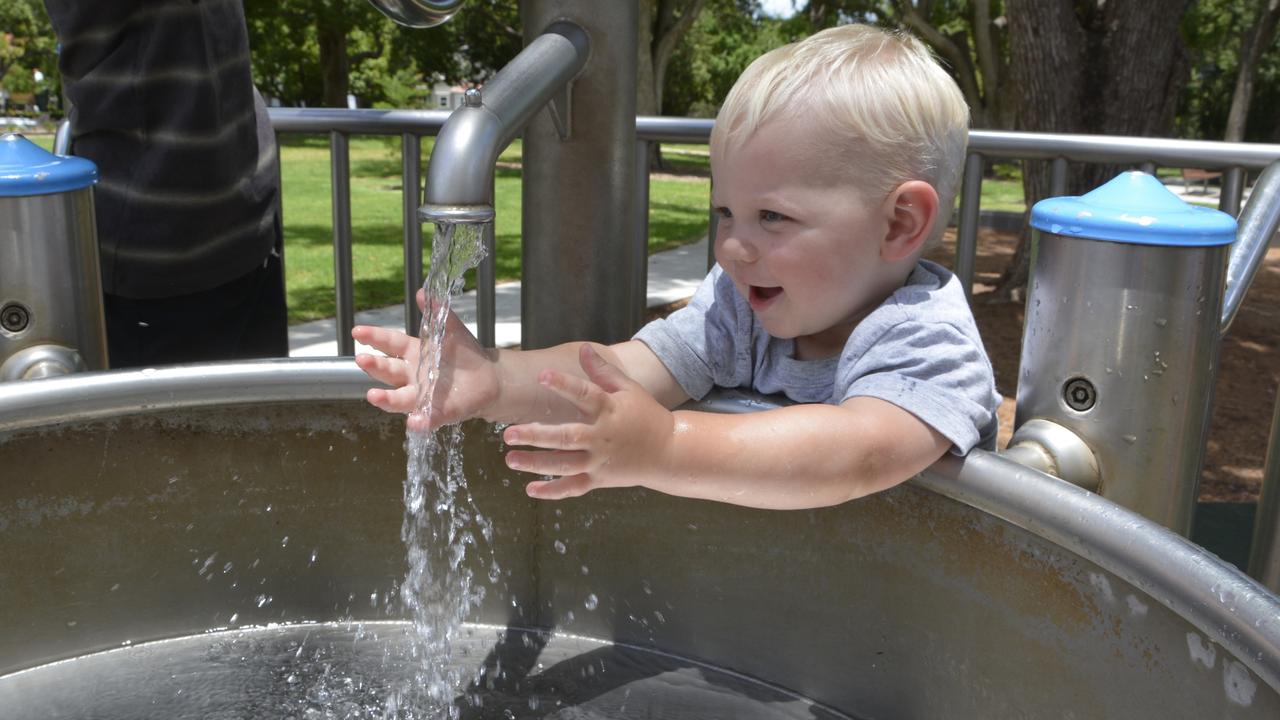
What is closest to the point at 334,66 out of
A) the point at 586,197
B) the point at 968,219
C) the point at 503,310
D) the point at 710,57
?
the point at 710,57

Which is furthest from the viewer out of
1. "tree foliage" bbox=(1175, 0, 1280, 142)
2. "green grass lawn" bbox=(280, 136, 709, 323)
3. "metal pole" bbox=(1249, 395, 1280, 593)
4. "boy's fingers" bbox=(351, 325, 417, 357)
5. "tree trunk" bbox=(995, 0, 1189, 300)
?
"tree foliage" bbox=(1175, 0, 1280, 142)

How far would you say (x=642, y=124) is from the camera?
253 centimetres

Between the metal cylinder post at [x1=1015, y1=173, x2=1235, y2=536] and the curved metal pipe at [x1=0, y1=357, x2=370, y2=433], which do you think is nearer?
the curved metal pipe at [x1=0, y1=357, x2=370, y2=433]

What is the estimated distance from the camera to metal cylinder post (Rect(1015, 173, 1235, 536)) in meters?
1.37

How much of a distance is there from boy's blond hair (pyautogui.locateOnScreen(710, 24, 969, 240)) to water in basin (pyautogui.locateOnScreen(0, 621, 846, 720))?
57cm

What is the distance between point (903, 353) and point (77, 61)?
1436 millimetres

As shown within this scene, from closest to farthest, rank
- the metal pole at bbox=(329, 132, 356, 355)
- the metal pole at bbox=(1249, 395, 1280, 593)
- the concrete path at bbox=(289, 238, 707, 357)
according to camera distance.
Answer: the metal pole at bbox=(1249, 395, 1280, 593), the metal pole at bbox=(329, 132, 356, 355), the concrete path at bbox=(289, 238, 707, 357)

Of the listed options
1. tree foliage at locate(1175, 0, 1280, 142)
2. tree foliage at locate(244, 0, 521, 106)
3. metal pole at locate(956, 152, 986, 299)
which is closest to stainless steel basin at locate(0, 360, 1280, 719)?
metal pole at locate(956, 152, 986, 299)

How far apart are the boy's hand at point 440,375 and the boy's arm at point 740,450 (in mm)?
132

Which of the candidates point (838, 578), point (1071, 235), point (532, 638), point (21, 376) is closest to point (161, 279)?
point (21, 376)

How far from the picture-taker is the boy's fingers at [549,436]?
915 millimetres

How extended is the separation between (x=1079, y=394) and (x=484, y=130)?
0.79 m

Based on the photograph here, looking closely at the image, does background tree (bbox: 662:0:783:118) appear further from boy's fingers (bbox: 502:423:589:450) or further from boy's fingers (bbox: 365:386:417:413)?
boy's fingers (bbox: 502:423:589:450)

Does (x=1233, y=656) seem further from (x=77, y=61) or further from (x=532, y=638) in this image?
(x=77, y=61)
